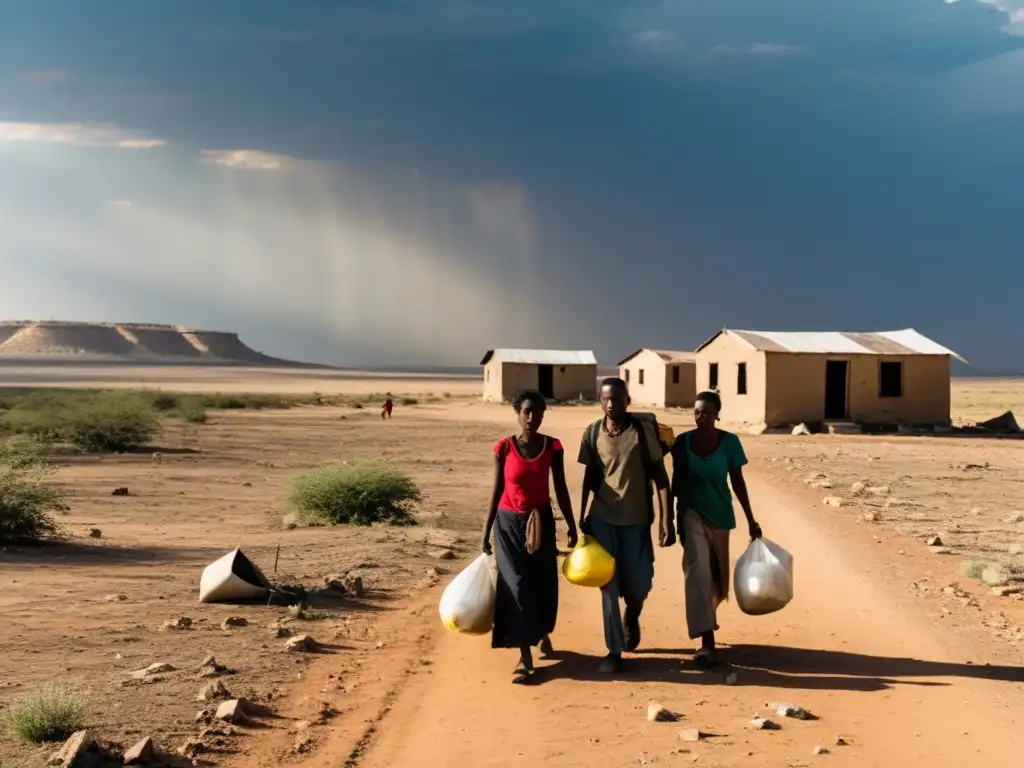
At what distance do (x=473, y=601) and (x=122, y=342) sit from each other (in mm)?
182137

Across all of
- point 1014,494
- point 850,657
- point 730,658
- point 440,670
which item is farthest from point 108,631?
point 1014,494

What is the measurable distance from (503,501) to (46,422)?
21133mm

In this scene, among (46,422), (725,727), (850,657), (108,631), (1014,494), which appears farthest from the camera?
(46,422)

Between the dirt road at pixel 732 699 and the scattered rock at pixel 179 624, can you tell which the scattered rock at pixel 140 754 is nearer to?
the dirt road at pixel 732 699

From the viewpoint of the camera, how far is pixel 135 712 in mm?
5719

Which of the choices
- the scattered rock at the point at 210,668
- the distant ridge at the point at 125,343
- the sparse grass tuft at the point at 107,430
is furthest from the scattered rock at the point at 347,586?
the distant ridge at the point at 125,343

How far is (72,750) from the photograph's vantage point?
15.8 feet

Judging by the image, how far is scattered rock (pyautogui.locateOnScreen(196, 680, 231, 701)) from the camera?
6.00 m

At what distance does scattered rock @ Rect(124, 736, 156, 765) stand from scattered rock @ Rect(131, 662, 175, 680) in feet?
4.81

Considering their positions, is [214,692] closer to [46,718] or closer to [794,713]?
[46,718]

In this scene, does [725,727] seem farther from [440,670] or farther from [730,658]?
[440,670]

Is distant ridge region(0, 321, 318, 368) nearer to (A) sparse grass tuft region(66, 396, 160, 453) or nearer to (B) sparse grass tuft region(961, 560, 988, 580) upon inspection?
(A) sparse grass tuft region(66, 396, 160, 453)

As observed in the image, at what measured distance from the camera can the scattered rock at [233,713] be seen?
18.6 ft

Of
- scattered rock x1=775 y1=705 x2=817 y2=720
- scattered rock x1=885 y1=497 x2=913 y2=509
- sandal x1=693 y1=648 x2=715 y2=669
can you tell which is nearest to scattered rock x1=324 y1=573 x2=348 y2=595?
sandal x1=693 y1=648 x2=715 y2=669
